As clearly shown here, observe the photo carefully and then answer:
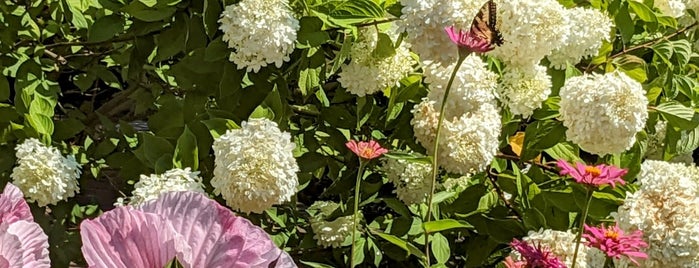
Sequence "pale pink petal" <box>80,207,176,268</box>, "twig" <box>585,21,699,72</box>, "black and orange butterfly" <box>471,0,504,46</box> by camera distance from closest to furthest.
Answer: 1. "pale pink petal" <box>80,207,176,268</box>
2. "black and orange butterfly" <box>471,0,504,46</box>
3. "twig" <box>585,21,699,72</box>

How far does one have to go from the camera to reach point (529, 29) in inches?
66.1

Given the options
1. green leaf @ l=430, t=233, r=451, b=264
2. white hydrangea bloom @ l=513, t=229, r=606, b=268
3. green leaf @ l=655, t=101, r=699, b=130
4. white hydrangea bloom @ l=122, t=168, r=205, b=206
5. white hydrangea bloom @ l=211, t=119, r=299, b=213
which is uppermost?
white hydrangea bloom @ l=211, t=119, r=299, b=213

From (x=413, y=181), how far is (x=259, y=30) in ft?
1.74

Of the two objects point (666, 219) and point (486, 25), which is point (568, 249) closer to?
point (666, 219)

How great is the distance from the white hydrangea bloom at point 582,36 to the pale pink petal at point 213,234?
1.43 meters

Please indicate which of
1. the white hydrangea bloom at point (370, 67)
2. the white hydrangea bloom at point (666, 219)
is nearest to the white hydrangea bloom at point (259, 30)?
the white hydrangea bloom at point (370, 67)

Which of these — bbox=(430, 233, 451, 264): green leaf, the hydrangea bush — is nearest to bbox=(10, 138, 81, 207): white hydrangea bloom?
the hydrangea bush

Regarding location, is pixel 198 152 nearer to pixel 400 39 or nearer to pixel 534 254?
pixel 400 39

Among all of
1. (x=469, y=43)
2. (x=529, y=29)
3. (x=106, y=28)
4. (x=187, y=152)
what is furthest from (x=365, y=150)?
(x=106, y=28)

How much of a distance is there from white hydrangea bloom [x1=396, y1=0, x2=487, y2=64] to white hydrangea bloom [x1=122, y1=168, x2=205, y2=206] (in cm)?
42

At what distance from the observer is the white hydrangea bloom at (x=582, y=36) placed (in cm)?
189

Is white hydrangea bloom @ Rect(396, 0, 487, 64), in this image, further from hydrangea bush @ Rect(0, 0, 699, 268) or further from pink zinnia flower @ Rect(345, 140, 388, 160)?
pink zinnia flower @ Rect(345, 140, 388, 160)

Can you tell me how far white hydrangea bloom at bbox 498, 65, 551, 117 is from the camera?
5.95 feet

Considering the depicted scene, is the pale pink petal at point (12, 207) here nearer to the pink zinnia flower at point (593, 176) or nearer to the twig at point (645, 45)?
the pink zinnia flower at point (593, 176)
